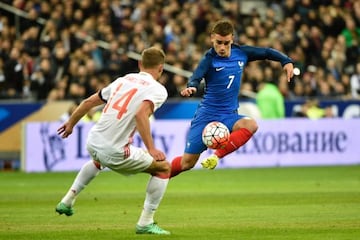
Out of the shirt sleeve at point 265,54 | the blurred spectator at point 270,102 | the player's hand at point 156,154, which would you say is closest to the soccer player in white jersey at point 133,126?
the player's hand at point 156,154

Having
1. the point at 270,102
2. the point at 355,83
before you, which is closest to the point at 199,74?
the point at 270,102

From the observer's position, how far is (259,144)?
24.8 metres

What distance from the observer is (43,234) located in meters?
11.1

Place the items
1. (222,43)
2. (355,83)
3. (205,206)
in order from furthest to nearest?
(355,83)
(205,206)
(222,43)

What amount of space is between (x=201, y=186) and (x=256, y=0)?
13.5m

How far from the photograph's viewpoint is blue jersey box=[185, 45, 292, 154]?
45.9 ft

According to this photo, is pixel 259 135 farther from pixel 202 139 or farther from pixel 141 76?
pixel 141 76

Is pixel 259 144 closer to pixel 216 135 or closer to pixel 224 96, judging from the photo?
pixel 224 96

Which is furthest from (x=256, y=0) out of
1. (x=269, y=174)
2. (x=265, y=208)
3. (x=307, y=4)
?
(x=265, y=208)

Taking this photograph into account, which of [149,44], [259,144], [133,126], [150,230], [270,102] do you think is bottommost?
[259,144]

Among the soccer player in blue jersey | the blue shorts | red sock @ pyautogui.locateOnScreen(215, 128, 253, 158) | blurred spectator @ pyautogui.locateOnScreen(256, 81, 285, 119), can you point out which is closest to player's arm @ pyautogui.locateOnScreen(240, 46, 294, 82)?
the soccer player in blue jersey

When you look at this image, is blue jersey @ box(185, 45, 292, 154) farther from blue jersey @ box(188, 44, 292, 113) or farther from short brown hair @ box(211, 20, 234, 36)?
short brown hair @ box(211, 20, 234, 36)

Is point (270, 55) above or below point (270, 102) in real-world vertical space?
above

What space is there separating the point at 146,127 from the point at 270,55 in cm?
388
